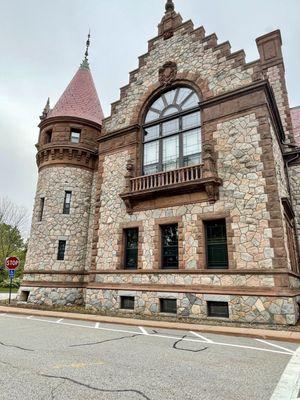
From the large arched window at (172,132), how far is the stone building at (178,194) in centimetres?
6

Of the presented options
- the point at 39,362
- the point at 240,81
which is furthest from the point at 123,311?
the point at 240,81

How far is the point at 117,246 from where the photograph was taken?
46.3ft

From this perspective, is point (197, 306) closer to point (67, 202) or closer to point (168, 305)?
point (168, 305)

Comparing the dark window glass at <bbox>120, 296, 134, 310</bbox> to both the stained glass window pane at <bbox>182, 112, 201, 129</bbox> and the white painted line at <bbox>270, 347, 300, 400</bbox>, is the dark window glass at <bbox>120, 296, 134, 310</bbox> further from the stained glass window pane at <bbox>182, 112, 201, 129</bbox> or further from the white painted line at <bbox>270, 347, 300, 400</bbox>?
the stained glass window pane at <bbox>182, 112, 201, 129</bbox>

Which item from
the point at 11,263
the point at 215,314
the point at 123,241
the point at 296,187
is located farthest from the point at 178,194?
the point at 11,263

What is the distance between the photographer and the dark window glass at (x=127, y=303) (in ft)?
42.4

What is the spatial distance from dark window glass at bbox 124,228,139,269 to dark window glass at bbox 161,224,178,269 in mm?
1531

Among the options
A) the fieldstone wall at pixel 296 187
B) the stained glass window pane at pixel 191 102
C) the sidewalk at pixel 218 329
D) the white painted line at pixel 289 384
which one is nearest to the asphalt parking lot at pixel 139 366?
the white painted line at pixel 289 384

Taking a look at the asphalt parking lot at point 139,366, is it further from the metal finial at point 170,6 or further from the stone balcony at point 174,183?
the metal finial at point 170,6

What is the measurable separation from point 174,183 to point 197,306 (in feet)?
17.1

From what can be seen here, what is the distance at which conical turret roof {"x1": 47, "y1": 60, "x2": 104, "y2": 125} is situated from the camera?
755 inches

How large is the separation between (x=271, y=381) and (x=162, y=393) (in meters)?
1.75

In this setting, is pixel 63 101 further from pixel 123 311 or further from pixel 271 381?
pixel 271 381

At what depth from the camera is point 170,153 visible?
562 inches
